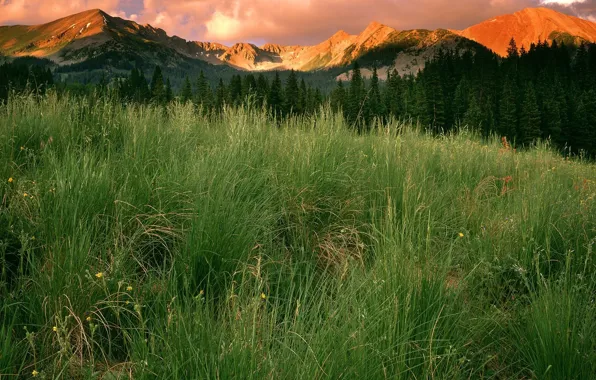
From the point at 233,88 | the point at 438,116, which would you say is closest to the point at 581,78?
the point at 438,116

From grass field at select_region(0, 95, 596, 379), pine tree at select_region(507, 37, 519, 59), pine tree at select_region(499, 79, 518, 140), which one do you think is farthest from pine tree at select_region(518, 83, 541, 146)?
grass field at select_region(0, 95, 596, 379)

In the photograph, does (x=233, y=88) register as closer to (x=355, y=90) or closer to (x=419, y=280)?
(x=355, y=90)

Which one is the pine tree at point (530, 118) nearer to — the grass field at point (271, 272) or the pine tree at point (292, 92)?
the pine tree at point (292, 92)

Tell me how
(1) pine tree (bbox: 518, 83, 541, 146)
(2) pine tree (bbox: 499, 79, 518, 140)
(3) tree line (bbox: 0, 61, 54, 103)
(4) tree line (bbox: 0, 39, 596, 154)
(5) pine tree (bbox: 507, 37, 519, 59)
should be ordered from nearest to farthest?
(3) tree line (bbox: 0, 61, 54, 103) → (4) tree line (bbox: 0, 39, 596, 154) → (1) pine tree (bbox: 518, 83, 541, 146) → (2) pine tree (bbox: 499, 79, 518, 140) → (5) pine tree (bbox: 507, 37, 519, 59)

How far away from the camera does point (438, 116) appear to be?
71.1 meters

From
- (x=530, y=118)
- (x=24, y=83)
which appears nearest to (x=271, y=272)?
(x=24, y=83)

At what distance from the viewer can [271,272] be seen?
278 centimetres

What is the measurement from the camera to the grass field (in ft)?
5.99

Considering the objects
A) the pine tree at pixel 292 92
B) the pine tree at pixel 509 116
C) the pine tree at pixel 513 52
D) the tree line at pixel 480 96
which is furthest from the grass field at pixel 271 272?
the pine tree at pixel 513 52

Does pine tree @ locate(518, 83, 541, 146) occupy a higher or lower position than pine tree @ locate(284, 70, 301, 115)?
lower

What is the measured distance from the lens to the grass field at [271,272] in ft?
5.99

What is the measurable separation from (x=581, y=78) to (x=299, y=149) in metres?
105

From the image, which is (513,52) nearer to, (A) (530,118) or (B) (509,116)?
(B) (509,116)

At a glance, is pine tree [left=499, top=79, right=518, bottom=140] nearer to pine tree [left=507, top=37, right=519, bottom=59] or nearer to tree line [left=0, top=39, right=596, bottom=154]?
tree line [left=0, top=39, right=596, bottom=154]
